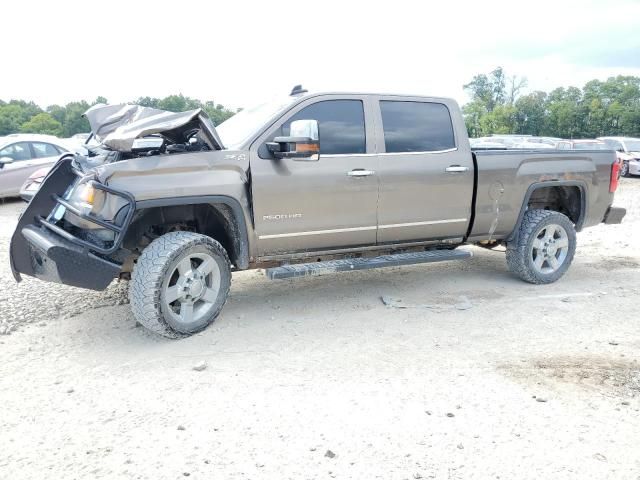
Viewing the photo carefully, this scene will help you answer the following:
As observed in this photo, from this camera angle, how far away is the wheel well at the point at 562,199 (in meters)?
6.57

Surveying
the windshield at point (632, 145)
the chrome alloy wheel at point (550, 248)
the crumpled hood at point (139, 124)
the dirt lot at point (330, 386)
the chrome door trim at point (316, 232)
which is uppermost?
the crumpled hood at point (139, 124)

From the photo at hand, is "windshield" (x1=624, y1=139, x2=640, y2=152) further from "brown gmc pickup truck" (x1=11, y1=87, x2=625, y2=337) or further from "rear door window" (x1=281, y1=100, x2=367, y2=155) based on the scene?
"rear door window" (x1=281, y1=100, x2=367, y2=155)

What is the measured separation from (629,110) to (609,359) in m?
63.1

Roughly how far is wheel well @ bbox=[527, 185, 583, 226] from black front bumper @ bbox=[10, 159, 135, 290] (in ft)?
15.0

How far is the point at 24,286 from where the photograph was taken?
596 cm

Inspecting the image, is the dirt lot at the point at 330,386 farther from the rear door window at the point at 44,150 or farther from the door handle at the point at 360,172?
the rear door window at the point at 44,150

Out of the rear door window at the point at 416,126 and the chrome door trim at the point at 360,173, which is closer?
the chrome door trim at the point at 360,173

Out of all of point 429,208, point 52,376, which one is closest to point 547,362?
point 429,208

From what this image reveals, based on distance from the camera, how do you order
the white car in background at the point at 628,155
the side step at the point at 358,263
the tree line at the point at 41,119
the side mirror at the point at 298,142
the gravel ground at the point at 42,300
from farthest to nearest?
the tree line at the point at 41,119 → the white car in background at the point at 628,155 → the gravel ground at the point at 42,300 → the side step at the point at 358,263 → the side mirror at the point at 298,142

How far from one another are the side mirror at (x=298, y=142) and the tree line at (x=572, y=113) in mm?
55744

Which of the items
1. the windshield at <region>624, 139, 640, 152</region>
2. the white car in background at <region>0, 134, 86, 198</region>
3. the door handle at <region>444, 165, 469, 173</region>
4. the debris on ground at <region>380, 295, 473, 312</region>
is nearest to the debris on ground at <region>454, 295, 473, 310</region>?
the debris on ground at <region>380, 295, 473, 312</region>

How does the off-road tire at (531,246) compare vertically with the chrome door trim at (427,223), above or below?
below

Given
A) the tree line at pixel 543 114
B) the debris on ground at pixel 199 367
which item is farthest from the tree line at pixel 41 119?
the debris on ground at pixel 199 367

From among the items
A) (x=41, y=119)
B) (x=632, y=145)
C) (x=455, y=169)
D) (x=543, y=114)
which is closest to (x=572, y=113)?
(x=543, y=114)
